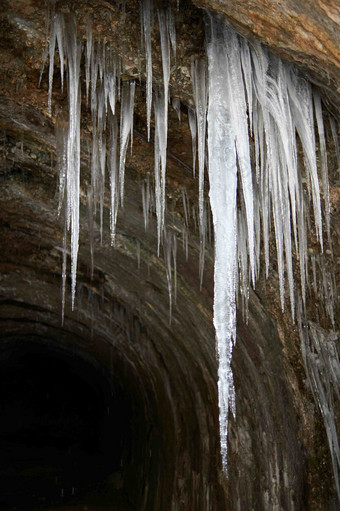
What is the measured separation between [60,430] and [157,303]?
50.7 ft

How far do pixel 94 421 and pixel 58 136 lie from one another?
16452mm

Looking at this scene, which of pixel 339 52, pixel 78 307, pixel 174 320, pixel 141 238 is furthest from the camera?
pixel 78 307

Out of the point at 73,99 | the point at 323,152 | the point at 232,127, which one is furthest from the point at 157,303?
the point at 232,127

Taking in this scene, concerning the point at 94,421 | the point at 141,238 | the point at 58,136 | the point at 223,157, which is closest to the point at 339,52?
Answer: the point at 223,157

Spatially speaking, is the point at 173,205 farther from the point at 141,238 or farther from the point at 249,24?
the point at 249,24

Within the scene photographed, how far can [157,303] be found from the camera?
7.63 metres

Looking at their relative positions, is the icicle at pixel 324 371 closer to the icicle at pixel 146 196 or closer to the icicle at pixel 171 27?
the icicle at pixel 146 196

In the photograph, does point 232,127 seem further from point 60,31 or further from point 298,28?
point 60,31

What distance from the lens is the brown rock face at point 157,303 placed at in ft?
11.8

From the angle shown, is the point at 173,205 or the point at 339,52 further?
the point at 173,205

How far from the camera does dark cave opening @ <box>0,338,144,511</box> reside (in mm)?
13195

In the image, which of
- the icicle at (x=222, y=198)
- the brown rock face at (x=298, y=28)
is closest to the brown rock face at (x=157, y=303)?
the brown rock face at (x=298, y=28)

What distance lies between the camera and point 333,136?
374cm

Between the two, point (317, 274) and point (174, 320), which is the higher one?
point (174, 320)
